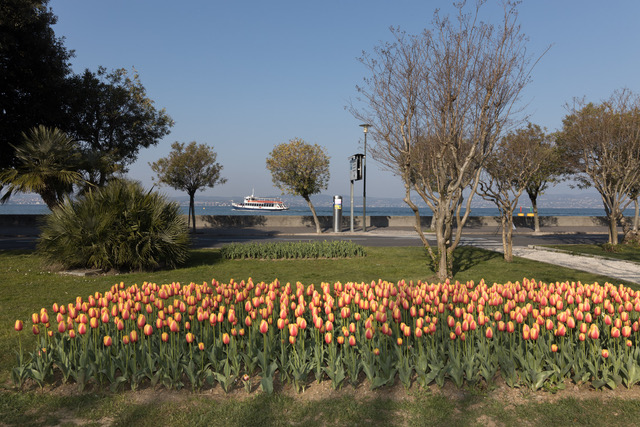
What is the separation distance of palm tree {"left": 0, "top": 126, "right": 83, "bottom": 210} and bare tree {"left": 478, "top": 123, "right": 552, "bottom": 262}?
13.3 metres

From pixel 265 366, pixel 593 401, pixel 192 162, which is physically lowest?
pixel 593 401

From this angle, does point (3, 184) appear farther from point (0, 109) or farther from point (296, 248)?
point (296, 248)

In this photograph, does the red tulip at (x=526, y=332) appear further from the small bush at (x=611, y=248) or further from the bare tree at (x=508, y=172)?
the small bush at (x=611, y=248)

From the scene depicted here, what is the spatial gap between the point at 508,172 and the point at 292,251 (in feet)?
25.2

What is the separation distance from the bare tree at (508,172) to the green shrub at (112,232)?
9.46m

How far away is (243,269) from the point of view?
44.5 ft

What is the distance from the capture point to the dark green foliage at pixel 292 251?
16016mm

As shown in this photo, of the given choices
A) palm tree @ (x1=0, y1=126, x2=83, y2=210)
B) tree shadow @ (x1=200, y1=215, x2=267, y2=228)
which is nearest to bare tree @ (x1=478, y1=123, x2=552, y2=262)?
palm tree @ (x1=0, y1=126, x2=83, y2=210)

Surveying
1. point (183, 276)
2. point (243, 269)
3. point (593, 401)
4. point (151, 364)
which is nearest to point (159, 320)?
point (151, 364)

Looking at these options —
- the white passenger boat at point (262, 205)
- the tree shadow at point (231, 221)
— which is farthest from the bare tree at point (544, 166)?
the white passenger boat at point (262, 205)

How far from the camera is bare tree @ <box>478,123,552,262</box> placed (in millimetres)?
14617

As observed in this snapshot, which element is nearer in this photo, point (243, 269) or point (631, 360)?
point (631, 360)

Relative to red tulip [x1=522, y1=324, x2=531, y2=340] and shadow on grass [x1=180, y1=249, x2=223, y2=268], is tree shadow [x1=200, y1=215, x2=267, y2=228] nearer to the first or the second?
shadow on grass [x1=180, y1=249, x2=223, y2=268]

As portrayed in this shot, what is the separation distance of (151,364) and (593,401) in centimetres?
421
